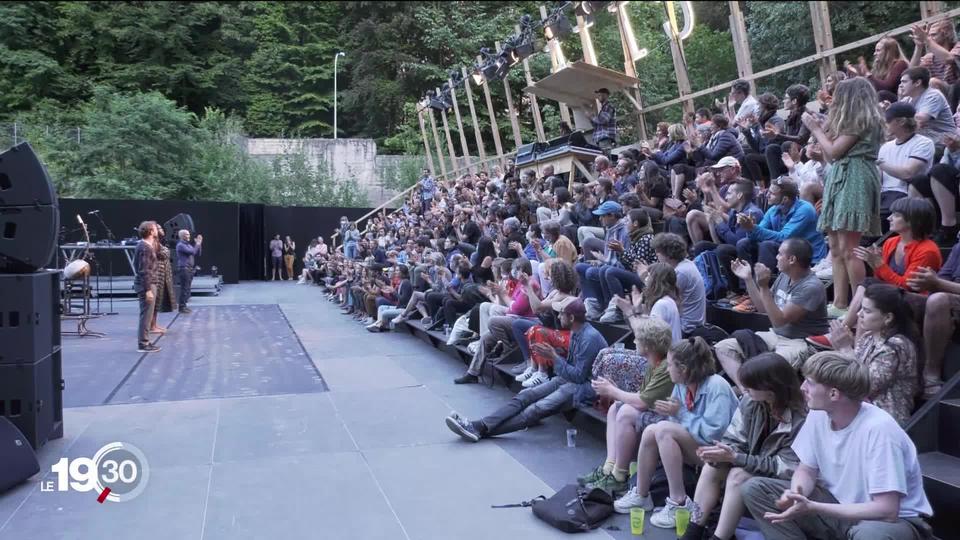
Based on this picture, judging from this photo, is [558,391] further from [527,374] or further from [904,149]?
[904,149]

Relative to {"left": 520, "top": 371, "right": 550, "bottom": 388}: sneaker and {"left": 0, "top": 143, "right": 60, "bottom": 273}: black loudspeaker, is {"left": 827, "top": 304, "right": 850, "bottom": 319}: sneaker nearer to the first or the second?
{"left": 520, "top": 371, "right": 550, "bottom": 388}: sneaker

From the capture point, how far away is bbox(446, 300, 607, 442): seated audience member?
5625 mm

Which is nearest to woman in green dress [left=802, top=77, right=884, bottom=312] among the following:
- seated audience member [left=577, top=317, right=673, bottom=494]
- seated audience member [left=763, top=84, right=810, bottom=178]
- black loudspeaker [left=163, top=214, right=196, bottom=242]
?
seated audience member [left=577, top=317, right=673, bottom=494]

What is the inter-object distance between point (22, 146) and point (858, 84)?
5.60 meters

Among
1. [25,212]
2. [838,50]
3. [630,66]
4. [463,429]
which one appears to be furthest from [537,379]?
[630,66]

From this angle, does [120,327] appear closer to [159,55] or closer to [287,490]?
[287,490]

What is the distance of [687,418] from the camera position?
403 centimetres

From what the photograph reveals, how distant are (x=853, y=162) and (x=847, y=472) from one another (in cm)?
224

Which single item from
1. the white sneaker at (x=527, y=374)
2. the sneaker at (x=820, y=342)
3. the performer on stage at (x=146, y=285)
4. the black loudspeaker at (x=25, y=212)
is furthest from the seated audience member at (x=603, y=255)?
the performer on stage at (x=146, y=285)

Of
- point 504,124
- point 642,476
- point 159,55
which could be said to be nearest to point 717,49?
point 642,476

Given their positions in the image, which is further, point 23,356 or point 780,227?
point 780,227

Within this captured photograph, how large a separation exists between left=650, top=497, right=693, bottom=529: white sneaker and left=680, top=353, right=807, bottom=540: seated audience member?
36 centimetres

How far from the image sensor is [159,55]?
34.9 m

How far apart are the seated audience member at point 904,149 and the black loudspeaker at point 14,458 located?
19.2ft
